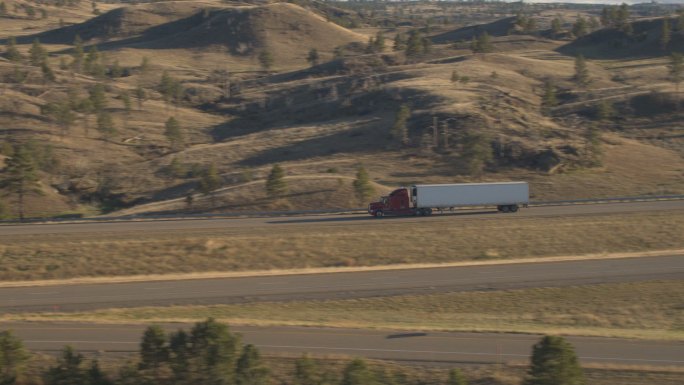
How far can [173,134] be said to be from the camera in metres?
88.9

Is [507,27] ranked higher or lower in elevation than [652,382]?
higher

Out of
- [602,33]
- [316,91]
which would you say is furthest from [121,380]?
[602,33]

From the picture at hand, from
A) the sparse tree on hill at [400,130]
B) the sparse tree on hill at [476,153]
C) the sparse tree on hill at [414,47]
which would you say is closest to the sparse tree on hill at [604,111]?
the sparse tree on hill at [476,153]

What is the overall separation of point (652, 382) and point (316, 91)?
300 feet

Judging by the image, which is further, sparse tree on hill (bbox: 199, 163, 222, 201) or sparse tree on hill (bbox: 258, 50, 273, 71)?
sparse tree on hill (bbox: 258, 50, 273, 71)

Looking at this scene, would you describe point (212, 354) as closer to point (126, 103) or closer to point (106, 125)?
point (106, 125)

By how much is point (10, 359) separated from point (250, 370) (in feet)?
23.0

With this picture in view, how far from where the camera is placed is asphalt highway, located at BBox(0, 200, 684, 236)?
51.1m

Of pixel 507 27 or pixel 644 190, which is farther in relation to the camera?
pixel 507 27

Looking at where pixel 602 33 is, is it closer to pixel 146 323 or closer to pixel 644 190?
pixel 644 190

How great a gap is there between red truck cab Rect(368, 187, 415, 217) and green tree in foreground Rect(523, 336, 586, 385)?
35493 mm

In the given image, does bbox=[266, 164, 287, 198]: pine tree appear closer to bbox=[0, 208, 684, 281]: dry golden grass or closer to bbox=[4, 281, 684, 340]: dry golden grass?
bbox=[0, 208, 684, 281]: dry golden grass

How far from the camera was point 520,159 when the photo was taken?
75.9 metres

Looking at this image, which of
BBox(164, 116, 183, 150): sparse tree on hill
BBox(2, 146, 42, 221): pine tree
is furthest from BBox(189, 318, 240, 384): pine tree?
BBox(164, 116, 183, 150): sparse tree on hill
